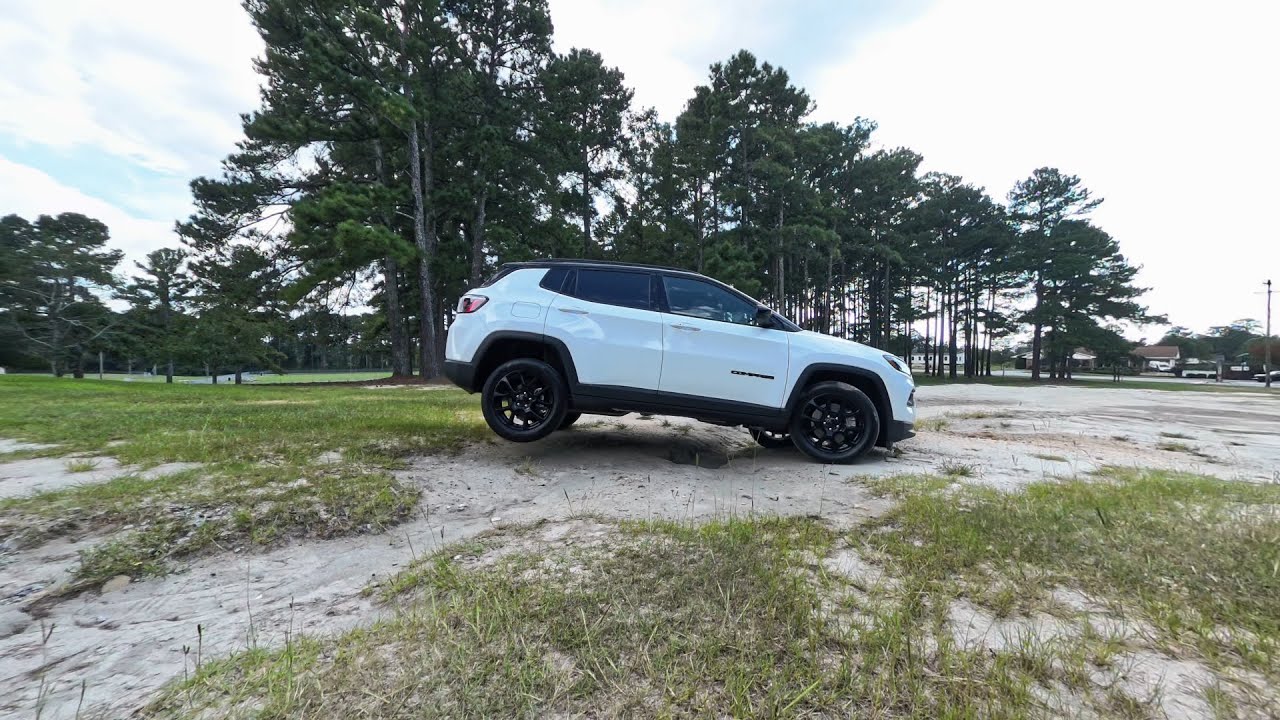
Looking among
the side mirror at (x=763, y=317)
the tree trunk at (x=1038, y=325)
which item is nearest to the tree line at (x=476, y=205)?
the tree trunk at (x=1038, y=325)

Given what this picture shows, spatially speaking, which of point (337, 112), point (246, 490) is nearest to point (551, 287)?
point (246, 490)

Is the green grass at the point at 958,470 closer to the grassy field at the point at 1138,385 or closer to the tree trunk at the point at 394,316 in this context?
the tree trunk at the point at 394,316

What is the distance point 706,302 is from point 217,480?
4.21 metres

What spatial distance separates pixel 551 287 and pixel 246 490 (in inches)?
112

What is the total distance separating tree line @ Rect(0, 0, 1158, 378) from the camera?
15.5 meters

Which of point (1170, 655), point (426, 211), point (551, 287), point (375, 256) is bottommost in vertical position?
point (1170, 655)

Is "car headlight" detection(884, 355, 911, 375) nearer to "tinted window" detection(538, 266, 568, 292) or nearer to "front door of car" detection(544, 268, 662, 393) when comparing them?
"front door of car" detection(544, 268, 662, 393)

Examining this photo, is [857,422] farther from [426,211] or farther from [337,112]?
[337,112]

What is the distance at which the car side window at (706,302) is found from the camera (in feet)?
14.6

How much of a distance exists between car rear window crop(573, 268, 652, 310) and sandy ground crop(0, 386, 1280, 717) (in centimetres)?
157

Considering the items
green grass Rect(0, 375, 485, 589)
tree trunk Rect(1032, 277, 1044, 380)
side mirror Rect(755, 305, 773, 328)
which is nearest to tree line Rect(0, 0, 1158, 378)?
tree trunk Rect(1032, 277, 1044, 380)

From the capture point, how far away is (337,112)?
17688 mm

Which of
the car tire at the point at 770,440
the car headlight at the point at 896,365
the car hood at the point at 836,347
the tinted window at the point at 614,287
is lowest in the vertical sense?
the car tire at the point at 770,440

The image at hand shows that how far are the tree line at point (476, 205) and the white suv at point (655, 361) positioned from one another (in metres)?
12.8
